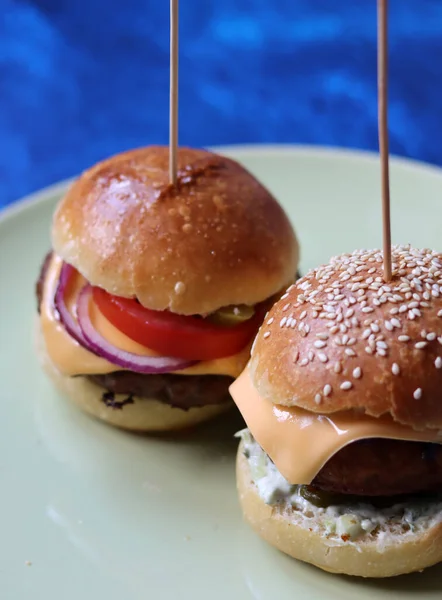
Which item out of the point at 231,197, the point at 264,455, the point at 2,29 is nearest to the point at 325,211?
the point at 231,197

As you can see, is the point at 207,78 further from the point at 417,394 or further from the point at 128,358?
the point at 417,394

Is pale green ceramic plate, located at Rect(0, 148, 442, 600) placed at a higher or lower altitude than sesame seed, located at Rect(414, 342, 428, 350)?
lower

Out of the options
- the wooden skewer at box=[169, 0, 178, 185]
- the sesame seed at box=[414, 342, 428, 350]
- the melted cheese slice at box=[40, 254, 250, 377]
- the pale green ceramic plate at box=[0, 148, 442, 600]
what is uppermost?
the wooden skewer at box=[169, 0, 178, 185]

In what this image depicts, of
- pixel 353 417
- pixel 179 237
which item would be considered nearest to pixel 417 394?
pixel 353 417

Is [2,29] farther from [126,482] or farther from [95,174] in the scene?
[126,482]

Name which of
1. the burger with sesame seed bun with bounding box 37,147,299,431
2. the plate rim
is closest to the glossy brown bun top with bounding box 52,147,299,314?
the burger with sesame seed bun with bounding box 37,147,299,431

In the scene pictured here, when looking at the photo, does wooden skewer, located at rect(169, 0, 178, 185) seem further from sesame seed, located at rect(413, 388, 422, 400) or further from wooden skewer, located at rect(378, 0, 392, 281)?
sesame seed, located at rect(413, 388, 422, 400)

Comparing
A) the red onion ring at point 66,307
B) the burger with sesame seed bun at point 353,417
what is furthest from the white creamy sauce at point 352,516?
the red onion ring at point 66,307

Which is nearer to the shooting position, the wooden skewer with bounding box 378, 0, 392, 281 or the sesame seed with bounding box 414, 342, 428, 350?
the wooden skewer with bounding box 378, 0, 392, 281
